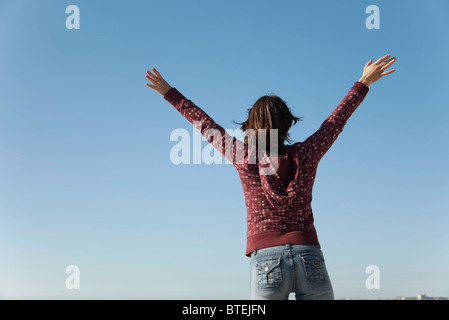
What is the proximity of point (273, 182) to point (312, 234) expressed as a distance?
663 millimetres

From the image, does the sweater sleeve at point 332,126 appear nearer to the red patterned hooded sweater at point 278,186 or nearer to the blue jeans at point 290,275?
the red patterned hooded sweater at point 278,186

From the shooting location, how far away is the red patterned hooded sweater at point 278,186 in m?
4.82

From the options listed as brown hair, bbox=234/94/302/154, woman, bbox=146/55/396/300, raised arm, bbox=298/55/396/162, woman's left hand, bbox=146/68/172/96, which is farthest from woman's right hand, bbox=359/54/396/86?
woman's left hand, bbox=146/68/172/96

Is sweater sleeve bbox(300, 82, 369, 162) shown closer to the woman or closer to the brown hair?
the woman

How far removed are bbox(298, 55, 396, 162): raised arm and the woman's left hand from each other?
2031mm

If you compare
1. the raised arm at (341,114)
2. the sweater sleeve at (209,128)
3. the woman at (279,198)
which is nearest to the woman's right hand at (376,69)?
the raised arm at (341,114)

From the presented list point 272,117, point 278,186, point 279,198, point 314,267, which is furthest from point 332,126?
point 314,267

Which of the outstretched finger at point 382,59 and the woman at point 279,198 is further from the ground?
the outstretched finger at point 382,59

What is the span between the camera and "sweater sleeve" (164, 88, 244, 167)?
520cm

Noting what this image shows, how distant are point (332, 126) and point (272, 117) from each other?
2.85ft

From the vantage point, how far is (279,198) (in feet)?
15.8

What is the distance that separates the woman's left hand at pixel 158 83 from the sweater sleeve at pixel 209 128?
0.07 m
